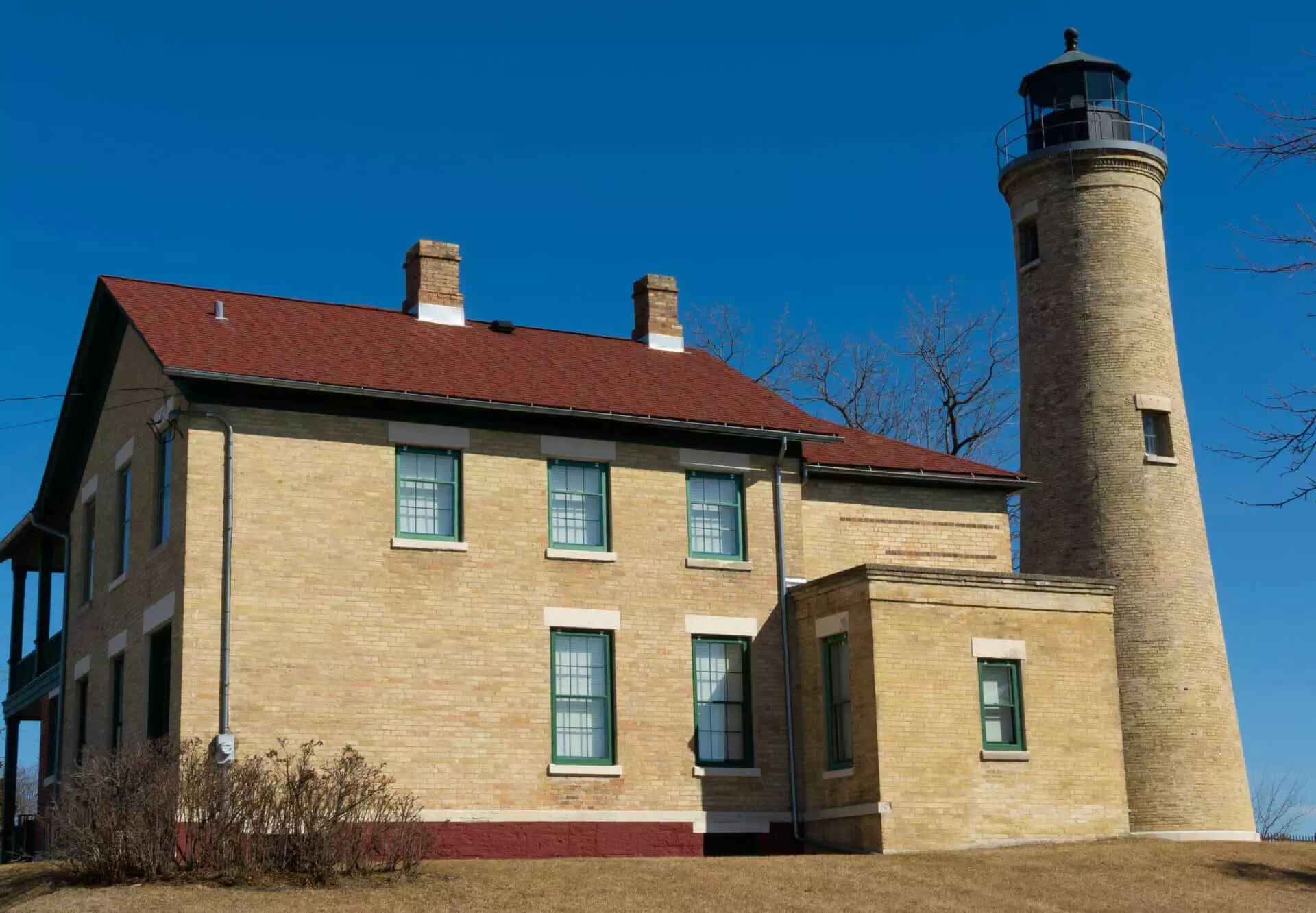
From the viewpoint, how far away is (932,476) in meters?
28.4

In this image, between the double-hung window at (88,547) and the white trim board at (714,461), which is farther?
the double-hung window at (88,547)

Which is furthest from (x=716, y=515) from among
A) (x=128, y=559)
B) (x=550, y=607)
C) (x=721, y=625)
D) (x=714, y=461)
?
(x=128, y=559)

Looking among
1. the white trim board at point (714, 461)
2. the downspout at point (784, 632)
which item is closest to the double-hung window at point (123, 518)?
the white trim board at point (714, 461)

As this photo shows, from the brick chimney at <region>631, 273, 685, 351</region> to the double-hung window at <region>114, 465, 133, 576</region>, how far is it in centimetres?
978

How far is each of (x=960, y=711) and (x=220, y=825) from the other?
36.3 feet

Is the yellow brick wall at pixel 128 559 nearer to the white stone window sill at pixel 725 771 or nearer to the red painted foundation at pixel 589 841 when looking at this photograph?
the red painted foundation at pixel 589 841

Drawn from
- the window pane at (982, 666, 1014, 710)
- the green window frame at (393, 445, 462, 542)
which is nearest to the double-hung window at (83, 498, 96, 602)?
the green window frame at (393, 445, 462, 542)

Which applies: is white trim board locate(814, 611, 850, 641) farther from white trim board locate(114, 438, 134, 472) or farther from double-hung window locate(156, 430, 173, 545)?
white trim board locate(114, 438, 134, 472)

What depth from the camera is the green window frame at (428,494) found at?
24.0 metres

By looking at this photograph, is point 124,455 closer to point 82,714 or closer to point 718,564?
point 82,714

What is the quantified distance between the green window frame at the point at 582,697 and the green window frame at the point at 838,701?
3366 millimetres

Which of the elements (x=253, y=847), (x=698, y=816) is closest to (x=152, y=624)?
(x=253, y=847)

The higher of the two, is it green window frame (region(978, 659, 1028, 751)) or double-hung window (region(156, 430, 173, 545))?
double-hung window (region(156, 430, 173, 545))

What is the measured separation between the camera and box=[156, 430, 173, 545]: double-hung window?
23.8 meters
